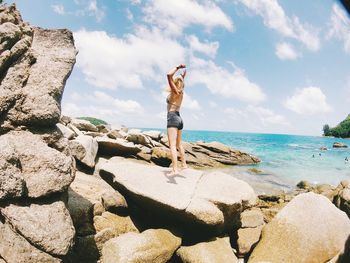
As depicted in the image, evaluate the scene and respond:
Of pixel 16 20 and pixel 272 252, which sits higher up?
pixel 16 20

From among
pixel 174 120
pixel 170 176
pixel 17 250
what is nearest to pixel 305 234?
pixel 170 176

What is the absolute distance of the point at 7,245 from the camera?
5.73 meters

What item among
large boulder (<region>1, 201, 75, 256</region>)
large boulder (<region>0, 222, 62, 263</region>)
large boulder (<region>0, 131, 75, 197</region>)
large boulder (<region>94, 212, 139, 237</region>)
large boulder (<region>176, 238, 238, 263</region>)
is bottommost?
large boulder (<region>176, 238, 238, 263</region>)

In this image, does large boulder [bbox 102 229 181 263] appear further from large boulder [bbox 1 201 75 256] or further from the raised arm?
the raised arm

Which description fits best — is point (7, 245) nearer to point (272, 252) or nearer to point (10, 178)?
point (10, 178)

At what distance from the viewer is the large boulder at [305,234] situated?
8109 mm

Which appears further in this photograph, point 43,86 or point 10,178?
point 43,86

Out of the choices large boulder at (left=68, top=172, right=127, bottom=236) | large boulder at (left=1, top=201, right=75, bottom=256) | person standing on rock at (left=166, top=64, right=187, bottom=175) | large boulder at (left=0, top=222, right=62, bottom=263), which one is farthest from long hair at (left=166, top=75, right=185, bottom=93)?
large boulder at (left=0, top=222, right=62, bottom=263)

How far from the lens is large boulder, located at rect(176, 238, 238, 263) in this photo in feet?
25.3

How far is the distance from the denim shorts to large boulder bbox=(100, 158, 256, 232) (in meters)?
1.48

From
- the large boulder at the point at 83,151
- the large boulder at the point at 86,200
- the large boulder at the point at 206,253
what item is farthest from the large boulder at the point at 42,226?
the large boulder at the point at 83,151

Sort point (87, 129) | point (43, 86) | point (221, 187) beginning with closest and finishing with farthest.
Result: point (43, 86)
point (221, 187)
point (87, 129)

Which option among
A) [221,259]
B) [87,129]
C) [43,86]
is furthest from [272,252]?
[87,129]

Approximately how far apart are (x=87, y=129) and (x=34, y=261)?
17.4m
